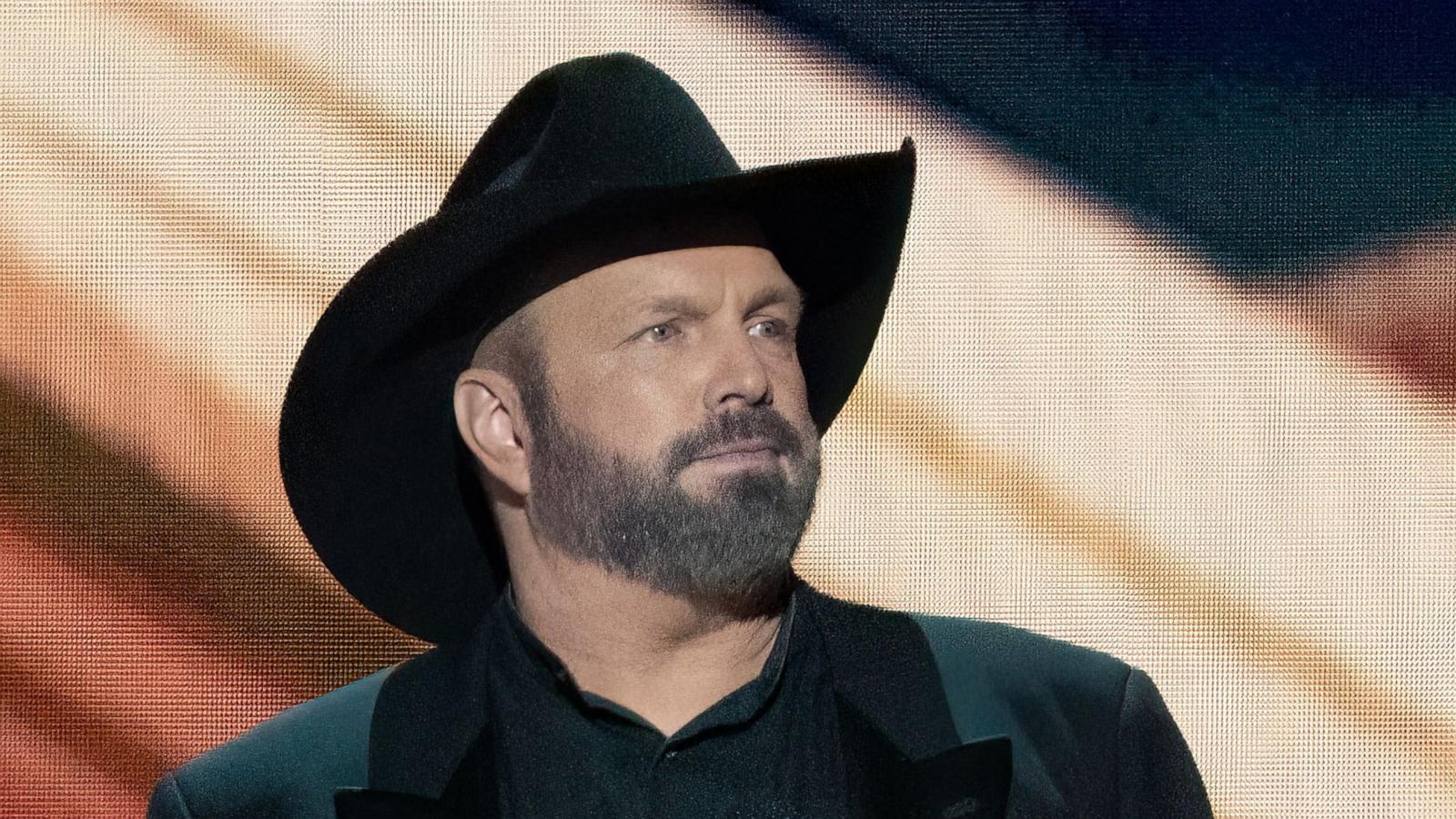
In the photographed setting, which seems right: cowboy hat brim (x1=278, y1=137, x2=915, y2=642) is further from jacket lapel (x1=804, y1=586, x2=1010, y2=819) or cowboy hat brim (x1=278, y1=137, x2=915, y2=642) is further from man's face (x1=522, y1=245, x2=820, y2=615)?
jacket lapel (x1=804, y1=586, x2=1010, y2=819)

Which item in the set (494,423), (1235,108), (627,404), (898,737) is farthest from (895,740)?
(1235,108)

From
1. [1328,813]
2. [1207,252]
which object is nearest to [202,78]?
[1207,252]

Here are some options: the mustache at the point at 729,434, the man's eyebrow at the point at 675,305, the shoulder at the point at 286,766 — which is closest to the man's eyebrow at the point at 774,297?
the man's eyebrow at the point at 675,305

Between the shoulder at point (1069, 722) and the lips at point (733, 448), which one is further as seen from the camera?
the shoulder at point (1069, 722)

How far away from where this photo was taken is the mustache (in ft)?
5.69

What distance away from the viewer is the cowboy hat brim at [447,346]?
5.83ft

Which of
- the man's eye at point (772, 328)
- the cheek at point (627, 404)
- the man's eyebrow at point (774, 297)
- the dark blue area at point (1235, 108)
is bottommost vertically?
the cheek at point (627, 404)

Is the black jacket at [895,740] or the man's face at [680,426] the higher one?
→ the man's face at [680,426]

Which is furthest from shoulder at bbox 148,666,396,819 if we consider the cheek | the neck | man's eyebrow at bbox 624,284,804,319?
man's eyebrow at bbox 624,284,804,319

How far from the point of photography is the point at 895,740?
5.93ft

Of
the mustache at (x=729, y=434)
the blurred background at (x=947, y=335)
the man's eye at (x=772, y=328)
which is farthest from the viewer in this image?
the blurred background at (x=947, y=335)

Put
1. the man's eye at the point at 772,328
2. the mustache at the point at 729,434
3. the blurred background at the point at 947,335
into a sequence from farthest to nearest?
the blurred background at the point at 947,335 → the man's eye at the point at 772,328 → the mustache at the point at 729,434

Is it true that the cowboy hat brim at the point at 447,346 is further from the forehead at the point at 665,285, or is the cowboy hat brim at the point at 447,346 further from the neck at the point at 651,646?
the neck at the point at 651,646

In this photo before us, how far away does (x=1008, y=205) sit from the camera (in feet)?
7.16
